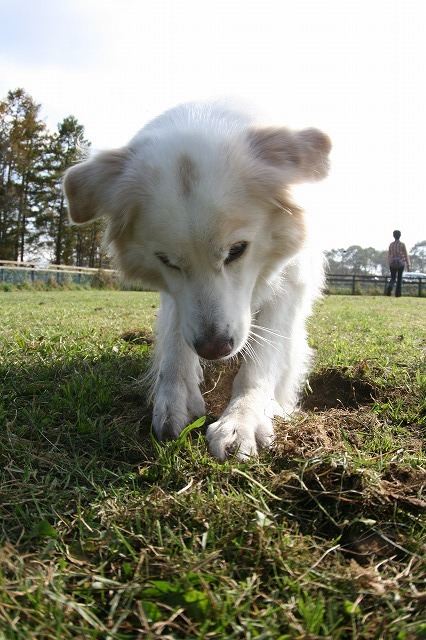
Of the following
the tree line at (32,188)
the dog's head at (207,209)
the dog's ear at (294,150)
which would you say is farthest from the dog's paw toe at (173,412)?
the tree line at (32,188)

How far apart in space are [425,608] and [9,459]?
4.55 feet

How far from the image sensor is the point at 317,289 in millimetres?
3559

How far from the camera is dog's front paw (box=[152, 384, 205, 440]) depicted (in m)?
2.12

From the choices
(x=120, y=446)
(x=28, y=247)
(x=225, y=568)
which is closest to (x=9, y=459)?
(x=120, y=446)

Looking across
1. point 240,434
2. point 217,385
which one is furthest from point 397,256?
point 240,434

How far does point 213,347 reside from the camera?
2.08 meters

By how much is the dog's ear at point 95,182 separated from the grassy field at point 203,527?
1.02 metres

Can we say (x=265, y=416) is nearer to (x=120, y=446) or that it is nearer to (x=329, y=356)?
(x=120, y=446)

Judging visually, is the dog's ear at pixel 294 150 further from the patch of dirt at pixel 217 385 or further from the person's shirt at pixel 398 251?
the person's shirt at pixel 398 251

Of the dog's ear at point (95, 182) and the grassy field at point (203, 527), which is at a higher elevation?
the dog's ear at point (95, 182)

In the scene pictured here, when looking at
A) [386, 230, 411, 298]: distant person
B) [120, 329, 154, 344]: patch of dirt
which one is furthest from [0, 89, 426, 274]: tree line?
A: [120, 329, 154, 344]: patch of dirt

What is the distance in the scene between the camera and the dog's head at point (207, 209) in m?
2.18

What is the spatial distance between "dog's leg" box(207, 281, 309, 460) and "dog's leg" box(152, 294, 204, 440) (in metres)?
0.21

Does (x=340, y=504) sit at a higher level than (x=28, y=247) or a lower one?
lower
